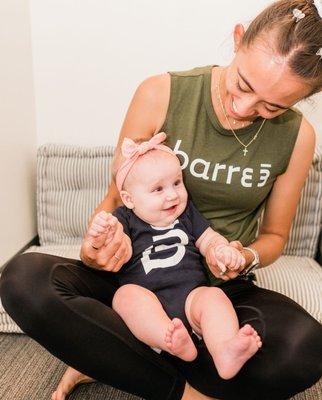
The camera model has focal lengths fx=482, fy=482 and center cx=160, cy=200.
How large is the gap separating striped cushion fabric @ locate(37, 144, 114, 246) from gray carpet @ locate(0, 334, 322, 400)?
507mm

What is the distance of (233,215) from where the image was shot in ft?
4.09

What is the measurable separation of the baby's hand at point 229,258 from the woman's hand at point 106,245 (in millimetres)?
213

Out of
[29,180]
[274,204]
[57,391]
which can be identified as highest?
[274,204]

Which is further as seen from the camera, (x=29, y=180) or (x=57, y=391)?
(x=29, y=180)

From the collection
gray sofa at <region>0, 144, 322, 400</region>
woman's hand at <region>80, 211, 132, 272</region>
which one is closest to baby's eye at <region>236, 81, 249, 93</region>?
woman's hand at <region>80, 211, 132, 272</region>

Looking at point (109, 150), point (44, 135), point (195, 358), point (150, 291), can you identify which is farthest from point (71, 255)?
point (195, 358)

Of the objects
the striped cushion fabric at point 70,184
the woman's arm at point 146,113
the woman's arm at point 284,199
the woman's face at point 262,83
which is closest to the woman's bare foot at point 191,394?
the woman's arm at point 284,199

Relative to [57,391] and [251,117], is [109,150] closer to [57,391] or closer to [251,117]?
[251,117]

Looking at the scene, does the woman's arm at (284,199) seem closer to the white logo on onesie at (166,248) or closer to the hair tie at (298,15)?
the white logo on onesie at (166,248)

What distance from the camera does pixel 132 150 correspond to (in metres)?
1.12

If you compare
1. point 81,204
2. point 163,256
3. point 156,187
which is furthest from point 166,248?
point 81,204

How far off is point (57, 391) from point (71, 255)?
569mm

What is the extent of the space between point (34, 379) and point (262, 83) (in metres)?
0.94

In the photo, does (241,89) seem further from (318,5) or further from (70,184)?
(70,184)
